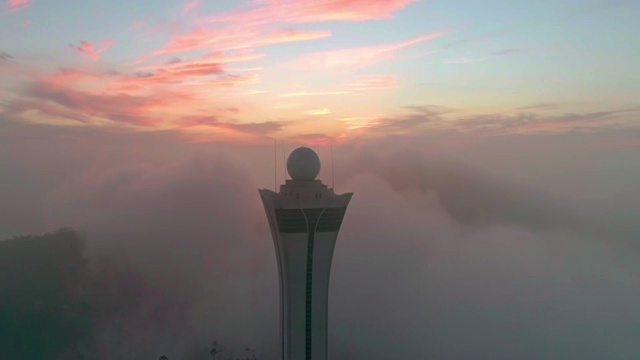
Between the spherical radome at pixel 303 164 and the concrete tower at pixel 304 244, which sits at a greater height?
the spherical radome at pixel 303 164

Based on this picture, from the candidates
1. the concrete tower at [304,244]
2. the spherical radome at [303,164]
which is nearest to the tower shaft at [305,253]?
the concrete tower at [304,244]

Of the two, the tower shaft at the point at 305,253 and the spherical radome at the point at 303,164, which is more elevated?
the spherical radome at the point at 303,164

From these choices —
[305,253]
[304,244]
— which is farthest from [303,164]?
[305,253]

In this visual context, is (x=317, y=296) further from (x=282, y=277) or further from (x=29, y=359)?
(x=29, y=359)

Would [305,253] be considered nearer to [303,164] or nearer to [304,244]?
[304,244]

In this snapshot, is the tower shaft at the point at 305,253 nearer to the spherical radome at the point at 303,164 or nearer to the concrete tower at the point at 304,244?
the concrete tower at the point at 304,244

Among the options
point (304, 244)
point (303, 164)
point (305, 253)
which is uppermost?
point (303, 164)

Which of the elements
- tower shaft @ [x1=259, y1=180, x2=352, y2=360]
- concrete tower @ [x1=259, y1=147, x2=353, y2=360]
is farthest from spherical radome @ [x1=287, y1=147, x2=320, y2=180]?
tower shaft @ [x1=259, y1=180, x2=352, y2=360]

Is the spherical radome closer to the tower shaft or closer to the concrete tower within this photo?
the concrete tower

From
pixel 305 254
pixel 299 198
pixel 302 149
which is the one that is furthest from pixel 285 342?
pixel 302 149
